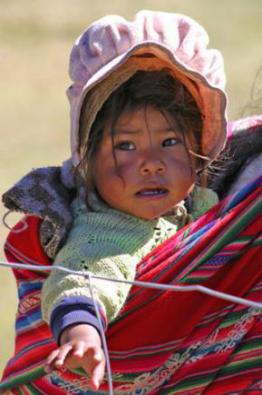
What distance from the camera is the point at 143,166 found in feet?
7.52

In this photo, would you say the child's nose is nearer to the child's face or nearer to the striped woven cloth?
the child's face

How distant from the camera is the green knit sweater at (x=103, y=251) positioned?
2.12 metres

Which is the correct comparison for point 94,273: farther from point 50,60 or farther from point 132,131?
point 50,60

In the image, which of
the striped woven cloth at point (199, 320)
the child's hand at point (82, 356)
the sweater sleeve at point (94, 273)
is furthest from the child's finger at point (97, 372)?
the striped woven cloth at point (199, 320)

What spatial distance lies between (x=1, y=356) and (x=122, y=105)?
62.2 inches

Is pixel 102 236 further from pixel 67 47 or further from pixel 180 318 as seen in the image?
pixel 67 47

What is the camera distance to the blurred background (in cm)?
510

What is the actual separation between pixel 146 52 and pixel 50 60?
3.76m

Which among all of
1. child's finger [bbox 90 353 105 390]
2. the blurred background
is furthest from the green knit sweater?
the blurred background

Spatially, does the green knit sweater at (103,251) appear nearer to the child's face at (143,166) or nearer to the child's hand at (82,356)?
the child's face at (143,166)

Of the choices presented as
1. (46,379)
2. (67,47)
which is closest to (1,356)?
(46,379)

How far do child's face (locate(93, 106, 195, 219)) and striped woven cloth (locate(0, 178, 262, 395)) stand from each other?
100mm

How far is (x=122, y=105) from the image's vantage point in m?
2.34

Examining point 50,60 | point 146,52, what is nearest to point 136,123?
point 146,52
